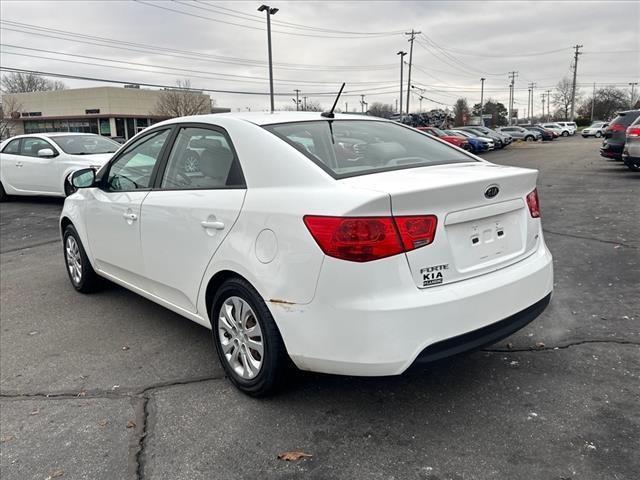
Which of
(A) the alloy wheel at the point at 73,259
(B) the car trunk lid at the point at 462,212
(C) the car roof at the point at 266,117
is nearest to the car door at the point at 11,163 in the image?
(A) the alloy wheel at the point at 73,259

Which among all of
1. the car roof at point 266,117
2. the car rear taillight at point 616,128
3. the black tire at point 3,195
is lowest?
the black tire at point 3,195

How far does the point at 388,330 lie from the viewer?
242 cm

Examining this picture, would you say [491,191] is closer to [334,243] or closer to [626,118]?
[334,243]

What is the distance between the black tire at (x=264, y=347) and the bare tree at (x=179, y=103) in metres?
59.5

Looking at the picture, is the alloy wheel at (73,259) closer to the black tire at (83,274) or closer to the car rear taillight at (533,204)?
the black tire at (83,274)

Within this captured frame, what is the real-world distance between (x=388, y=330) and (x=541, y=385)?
125cm

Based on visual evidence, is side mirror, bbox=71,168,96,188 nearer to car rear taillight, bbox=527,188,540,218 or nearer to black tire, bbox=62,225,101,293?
black tire, bbox=62,225,101,293

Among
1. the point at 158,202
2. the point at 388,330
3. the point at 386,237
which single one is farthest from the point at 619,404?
the point at 158,202

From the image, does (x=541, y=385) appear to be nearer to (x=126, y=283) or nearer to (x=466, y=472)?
(x=466, y=472)

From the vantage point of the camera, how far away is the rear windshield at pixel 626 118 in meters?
13.9

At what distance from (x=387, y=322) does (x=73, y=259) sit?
399cm

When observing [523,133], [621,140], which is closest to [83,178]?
[621,140]

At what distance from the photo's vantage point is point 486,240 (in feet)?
9.02

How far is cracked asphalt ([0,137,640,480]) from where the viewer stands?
249 cm
